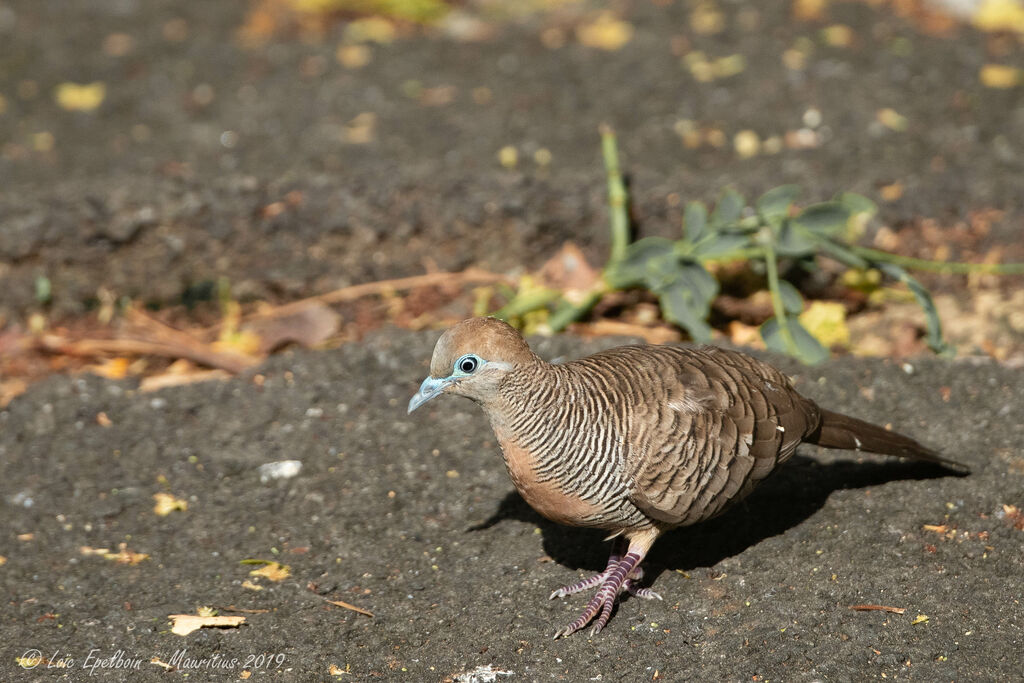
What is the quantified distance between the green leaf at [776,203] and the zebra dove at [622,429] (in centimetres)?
124

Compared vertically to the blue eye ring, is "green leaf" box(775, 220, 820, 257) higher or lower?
lower

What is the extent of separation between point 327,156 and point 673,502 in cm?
363

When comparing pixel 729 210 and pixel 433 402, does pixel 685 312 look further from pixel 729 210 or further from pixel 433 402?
pixel 433 402

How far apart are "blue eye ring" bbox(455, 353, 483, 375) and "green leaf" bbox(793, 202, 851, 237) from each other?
2.07m

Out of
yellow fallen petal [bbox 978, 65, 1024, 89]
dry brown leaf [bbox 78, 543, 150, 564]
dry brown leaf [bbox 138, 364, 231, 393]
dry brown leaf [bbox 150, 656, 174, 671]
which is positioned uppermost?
yellow fallen petal [bbox 978, 65, 1024, 89]

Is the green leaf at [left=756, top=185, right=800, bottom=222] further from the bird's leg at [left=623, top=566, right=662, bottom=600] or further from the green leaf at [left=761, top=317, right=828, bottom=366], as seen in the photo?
the bird's leg at [left=623, top=566, right=662, bottom=600]

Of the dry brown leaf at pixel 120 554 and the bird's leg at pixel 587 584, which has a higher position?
the bird's leg at pixel 587 584

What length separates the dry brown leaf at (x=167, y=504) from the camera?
4086 millimetres

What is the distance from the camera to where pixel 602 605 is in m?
3.46

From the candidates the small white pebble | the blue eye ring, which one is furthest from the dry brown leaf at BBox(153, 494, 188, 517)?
the blue eye ring

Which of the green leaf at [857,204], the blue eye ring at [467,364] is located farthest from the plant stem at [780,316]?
the blue eye ring at [467,364]

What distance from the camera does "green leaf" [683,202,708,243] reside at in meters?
4.80

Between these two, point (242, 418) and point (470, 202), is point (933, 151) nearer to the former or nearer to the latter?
point (470, 202)
